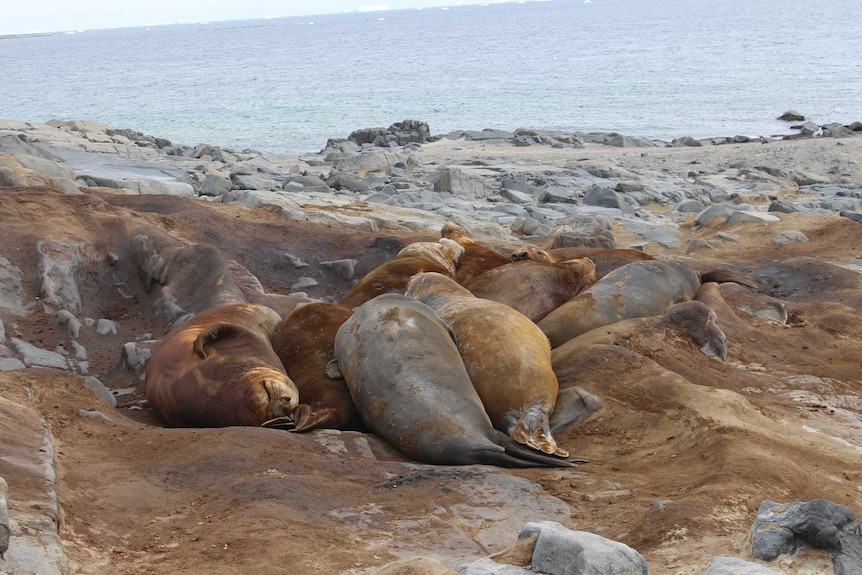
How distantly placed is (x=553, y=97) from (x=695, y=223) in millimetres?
33565

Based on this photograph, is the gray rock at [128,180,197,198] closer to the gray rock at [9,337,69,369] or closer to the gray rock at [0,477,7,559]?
the gray rock at [9,337,69,369]

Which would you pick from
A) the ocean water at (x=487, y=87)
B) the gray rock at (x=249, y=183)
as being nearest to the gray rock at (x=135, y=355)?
the gray rock at (x=249, y=183)

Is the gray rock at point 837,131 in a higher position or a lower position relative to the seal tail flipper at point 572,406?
lower

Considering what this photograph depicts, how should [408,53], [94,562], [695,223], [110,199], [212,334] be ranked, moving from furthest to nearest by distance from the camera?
[408,53]
[695,223]
[110,199]
[212,334]
[94,562]

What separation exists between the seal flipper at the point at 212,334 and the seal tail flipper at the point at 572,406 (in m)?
2.50

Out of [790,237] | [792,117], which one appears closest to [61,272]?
[790,237]

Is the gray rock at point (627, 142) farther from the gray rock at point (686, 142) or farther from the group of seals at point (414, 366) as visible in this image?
the group of seals at point (414, 366)

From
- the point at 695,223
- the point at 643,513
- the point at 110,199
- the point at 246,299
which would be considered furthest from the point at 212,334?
the point at 695,223

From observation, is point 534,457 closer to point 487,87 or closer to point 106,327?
point 106,327

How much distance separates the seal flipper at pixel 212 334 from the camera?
22.1 feet

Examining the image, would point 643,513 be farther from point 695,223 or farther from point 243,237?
point 695,223

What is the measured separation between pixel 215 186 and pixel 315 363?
909cm

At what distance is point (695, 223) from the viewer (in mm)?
15172

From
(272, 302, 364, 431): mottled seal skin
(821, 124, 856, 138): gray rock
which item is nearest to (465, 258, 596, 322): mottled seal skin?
(272, 302, 364, 431): mottled seal skin
